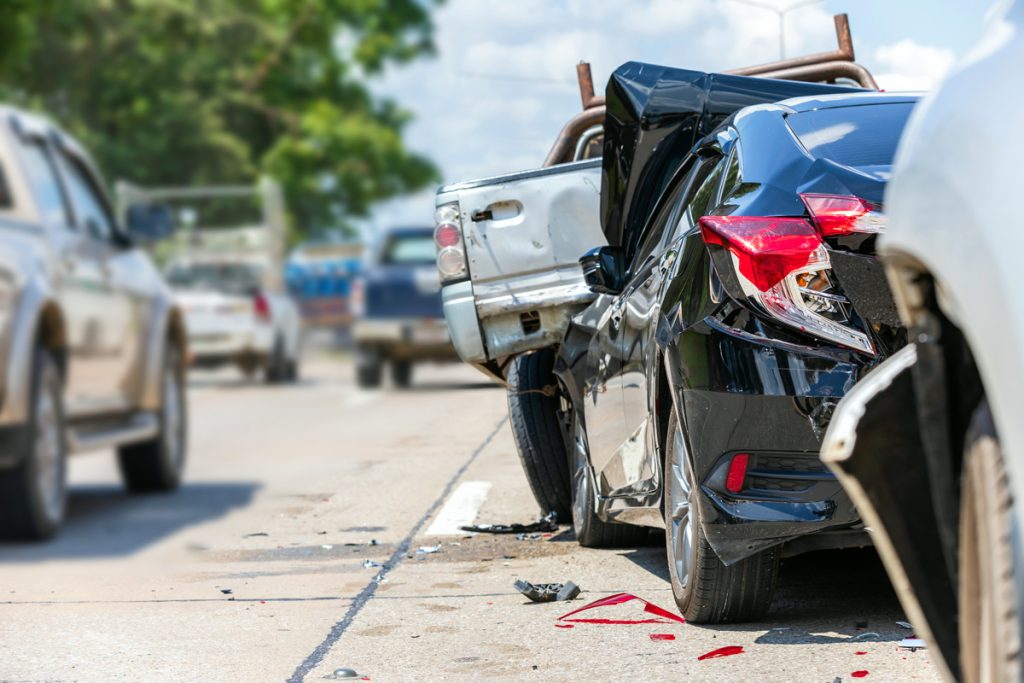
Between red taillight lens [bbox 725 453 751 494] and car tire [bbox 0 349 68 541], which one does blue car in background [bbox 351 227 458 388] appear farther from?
red taillight lens [bbox 725 453 751 494]

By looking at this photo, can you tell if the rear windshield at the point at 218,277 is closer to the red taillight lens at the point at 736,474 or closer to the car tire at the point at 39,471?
the car tire at the point at 39,471

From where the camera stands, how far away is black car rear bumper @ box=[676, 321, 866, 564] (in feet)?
16.2

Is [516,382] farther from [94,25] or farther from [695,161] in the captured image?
[94,25]

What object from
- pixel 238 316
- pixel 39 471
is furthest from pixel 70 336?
pixel 238 316

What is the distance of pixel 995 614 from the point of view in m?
2.85

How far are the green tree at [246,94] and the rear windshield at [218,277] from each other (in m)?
16.3

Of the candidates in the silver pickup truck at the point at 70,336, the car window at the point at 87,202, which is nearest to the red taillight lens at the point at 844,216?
the silver pickup truck at the point at 70,336

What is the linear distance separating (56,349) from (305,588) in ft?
7.51

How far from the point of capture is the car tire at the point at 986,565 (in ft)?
9.05

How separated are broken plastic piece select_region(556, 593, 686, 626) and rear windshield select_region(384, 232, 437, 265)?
1546cm

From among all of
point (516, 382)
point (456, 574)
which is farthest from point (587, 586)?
point (516, 382)

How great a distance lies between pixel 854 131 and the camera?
561 cm

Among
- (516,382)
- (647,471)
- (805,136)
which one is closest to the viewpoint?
(805,136)

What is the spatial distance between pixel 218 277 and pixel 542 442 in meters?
14.6
